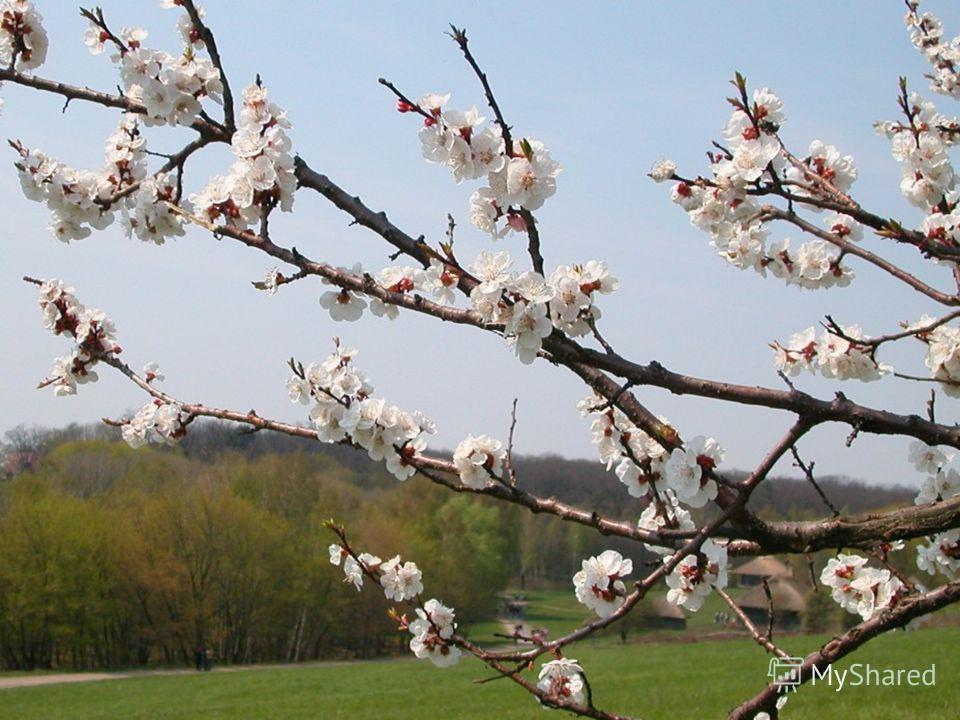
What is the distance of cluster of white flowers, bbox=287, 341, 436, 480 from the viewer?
2.05 m

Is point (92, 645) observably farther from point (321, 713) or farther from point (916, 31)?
point (916, 31)

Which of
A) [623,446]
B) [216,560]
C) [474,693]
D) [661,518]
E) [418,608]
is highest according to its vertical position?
[623,446]

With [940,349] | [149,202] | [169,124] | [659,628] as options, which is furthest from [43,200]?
[659,628]

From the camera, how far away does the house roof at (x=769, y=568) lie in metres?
3.92

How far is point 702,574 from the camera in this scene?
215cm

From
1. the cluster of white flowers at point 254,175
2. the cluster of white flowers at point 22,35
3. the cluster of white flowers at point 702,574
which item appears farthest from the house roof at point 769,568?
the cluster of white flowers at point 22,35

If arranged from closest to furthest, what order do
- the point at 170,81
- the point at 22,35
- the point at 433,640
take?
the point at 170,81, the point at 22,35, the point at 433,640

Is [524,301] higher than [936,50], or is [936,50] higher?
[936,50]

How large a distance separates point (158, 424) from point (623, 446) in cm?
143

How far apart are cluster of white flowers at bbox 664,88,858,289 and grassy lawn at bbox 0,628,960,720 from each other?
1224cm

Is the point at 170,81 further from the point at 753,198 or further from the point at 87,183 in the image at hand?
the point at 753,198

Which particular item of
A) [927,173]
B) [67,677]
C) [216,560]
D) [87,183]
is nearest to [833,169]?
[927,173]

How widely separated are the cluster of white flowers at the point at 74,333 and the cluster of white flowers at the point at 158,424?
0.19m

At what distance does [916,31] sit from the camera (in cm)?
509
